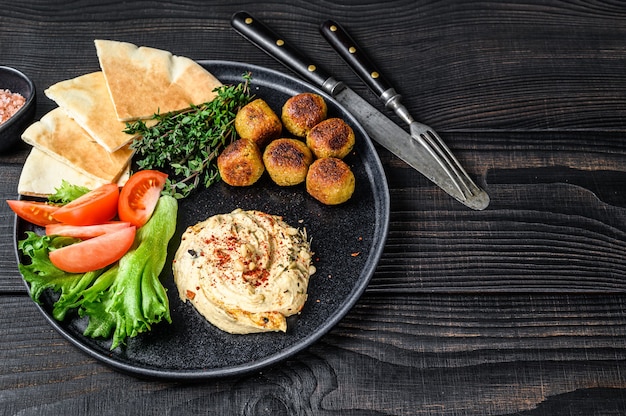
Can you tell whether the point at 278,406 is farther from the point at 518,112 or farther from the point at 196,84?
the point at 518,112

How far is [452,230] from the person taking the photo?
3498mm

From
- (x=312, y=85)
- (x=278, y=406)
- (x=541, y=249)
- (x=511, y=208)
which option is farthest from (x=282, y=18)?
(x=278, y=406)

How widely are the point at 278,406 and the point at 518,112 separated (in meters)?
2.30

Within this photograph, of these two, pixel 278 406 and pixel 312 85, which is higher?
pixel 312 85

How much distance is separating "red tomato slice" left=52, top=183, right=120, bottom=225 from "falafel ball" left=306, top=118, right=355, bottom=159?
1.04m

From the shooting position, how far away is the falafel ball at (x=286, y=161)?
3.33 metres

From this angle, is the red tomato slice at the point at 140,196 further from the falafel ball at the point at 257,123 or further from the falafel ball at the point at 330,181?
the falafel ball at the point at 330,181

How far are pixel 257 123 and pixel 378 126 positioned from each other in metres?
0.73

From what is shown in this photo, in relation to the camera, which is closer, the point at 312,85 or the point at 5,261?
the point at 5,261

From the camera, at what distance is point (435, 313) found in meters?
3.25

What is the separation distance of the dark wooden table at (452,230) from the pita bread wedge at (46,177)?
11.7 inches

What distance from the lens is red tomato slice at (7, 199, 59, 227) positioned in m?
3.18

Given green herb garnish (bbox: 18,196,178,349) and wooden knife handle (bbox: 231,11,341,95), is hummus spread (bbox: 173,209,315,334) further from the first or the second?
wooden knife handle (bbox: 231,11,341,95)

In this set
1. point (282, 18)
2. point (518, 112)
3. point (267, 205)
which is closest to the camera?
point (267, 205)
